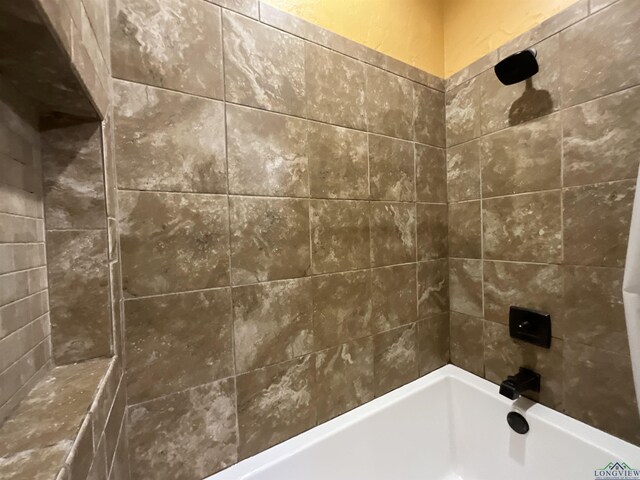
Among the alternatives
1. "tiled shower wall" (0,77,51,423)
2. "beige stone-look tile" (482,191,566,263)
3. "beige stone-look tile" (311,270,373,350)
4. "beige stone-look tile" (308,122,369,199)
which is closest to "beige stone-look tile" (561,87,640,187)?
"beige stone-look tile" (482,191,566,263)

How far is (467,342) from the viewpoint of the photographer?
1.28 meters

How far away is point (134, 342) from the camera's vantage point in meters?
0.71

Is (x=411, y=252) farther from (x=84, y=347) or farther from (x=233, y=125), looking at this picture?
(x=84, y=347)

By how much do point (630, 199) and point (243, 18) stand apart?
51.5 inches

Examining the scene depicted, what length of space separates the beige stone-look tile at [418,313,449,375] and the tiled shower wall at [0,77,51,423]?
1272 millimetres

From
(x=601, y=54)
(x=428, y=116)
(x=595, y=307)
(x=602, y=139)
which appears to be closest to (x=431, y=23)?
(x=428, y=116)

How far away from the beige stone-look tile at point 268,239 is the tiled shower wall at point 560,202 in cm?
82

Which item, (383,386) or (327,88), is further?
(383,386)

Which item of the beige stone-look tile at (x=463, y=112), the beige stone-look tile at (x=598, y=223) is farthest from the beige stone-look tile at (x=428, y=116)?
the beige stone-look tile at (x=598, y=223)

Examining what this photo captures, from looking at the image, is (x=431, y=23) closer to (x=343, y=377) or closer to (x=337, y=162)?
(x=337, y=162)

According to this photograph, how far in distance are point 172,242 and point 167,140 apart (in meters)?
0.29

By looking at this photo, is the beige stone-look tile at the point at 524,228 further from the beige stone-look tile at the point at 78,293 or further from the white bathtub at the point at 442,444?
the beige stone-look tile at the point at 78,293

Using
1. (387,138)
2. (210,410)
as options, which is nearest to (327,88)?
(387,138)

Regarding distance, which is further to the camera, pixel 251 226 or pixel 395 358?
pixel 395 358
